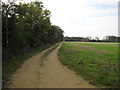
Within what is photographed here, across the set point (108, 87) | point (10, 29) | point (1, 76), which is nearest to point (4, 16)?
point (10, 29)

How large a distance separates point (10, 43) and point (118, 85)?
51.7 feet

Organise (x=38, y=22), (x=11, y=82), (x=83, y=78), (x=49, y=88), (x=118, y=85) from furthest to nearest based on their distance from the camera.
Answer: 1. (x=38, y=22)
2. (x=83, y=78)
3. (x=11, y=82)
4. (x=118, y=85)
5. (x=49, y=88)

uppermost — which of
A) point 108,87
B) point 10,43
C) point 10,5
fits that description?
point 10,5

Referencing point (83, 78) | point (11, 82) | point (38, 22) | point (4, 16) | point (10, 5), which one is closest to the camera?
point (11, 82)

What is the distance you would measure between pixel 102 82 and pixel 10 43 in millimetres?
14878

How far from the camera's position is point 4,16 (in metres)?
21.3

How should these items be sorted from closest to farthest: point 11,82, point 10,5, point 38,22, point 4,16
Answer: point 11,82
point 4,16
point 10,5
point 38,22

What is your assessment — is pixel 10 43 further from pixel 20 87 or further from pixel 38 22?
pixel 38 22

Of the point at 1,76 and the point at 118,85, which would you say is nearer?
the point at 118,85

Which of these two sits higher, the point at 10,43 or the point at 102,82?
the point at 10,43

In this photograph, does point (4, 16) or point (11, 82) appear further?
point (4, 16)

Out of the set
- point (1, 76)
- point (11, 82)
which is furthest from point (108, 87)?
point (1, 76)

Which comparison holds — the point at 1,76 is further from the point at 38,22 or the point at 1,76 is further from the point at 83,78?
the point at 38,22

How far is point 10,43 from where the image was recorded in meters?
23.5
